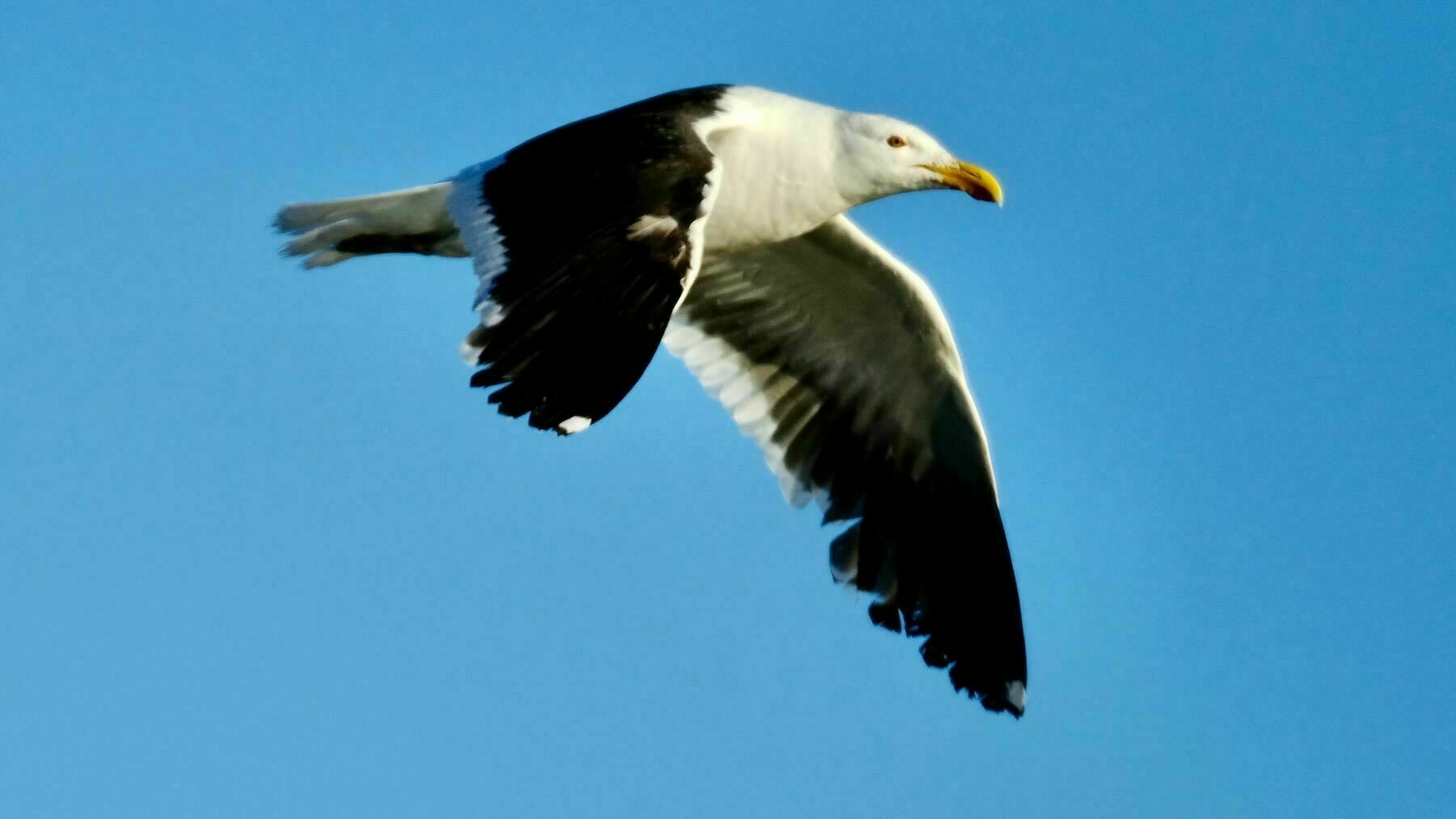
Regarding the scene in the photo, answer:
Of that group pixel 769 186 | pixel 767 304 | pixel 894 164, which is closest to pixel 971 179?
pixel 894 164

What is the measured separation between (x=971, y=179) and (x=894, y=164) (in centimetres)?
35

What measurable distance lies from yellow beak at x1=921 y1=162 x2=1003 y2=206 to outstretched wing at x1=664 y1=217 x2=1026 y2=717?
55 cm

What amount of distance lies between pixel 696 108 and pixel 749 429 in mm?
2066

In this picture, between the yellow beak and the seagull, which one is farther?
the yellow beak

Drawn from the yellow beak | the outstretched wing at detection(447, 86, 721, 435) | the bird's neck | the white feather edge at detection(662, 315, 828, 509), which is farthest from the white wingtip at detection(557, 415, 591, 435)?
the white feather edge at detection(662, 315, 828, 509)

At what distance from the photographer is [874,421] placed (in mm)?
10281

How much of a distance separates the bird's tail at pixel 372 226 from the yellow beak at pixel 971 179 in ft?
7.11

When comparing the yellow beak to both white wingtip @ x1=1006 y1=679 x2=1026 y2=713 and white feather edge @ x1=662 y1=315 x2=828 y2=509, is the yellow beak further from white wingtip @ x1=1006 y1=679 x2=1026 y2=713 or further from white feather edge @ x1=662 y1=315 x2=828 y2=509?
white wingtip @ x1=1006 y1=679 x2=1026 y2=713

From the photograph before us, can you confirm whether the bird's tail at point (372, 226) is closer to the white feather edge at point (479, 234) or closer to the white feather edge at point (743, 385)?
the white feather edge at point (479, 234)

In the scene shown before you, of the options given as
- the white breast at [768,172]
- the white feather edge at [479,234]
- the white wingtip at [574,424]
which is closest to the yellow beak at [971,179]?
the white breast at [768,172]

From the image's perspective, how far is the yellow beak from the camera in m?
9.38

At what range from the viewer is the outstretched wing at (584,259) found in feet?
23.2

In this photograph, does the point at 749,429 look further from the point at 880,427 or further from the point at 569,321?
the point at 569,321

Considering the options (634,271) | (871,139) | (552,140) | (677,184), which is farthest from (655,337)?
(871,139)
